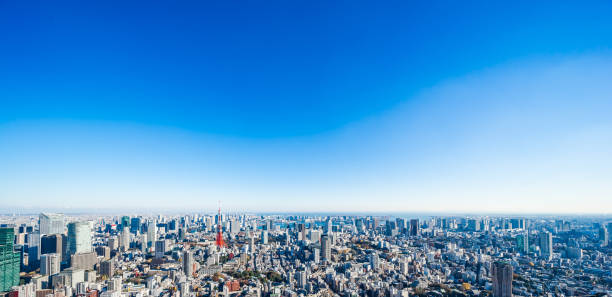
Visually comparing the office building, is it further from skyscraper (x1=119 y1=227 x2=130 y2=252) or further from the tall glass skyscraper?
skyscraper (x1=119 y1=227 x2=130 y2=252)

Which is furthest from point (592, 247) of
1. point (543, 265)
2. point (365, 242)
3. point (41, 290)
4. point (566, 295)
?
point (41, 290)

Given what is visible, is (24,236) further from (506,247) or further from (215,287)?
(506,247)

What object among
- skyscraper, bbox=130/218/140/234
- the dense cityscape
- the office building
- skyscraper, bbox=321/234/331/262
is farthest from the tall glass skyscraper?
skyscraper, bbox=130/218/140/234

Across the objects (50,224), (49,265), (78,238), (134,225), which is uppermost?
(50,224)

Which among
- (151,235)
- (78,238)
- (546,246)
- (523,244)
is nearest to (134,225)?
(151,235)

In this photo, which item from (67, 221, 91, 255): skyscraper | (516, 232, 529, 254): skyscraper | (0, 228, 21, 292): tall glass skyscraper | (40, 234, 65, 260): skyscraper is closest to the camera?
(0, 228, 21, 292): tall glass skyscraper

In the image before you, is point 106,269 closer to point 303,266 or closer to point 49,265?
point 49,265
